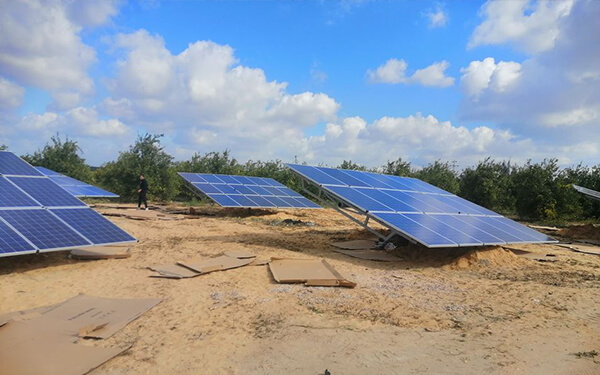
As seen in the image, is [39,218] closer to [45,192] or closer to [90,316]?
[45,192]

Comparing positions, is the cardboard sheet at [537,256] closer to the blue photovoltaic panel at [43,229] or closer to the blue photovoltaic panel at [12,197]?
the blue photovoltaic panel at [43,229]

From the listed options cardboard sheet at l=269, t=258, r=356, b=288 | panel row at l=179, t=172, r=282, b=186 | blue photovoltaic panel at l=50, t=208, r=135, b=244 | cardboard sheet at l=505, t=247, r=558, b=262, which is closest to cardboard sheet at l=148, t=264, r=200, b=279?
blue photovoltaic panel at l=50, t=208, r=135, b=244

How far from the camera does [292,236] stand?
601 inches

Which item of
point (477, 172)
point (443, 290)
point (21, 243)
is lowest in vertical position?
point (443, 290)

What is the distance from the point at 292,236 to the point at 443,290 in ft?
25.1

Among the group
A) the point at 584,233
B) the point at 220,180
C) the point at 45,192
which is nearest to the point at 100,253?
the point at 45,192

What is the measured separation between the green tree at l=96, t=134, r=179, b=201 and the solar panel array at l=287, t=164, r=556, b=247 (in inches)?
834

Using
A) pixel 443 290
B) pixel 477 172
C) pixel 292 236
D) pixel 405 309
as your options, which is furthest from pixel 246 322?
pixel 477 172

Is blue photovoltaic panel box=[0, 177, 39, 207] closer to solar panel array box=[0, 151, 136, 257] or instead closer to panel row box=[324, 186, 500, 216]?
solar panel array box=[0, 151, 136, 257]

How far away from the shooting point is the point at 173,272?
8812 millimetres

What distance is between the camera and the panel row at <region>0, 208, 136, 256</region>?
310 inches

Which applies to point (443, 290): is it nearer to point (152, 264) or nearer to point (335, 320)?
point (335, 320)

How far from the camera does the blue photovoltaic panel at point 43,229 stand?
8156 mm

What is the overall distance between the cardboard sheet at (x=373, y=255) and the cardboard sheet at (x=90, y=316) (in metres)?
6.38
